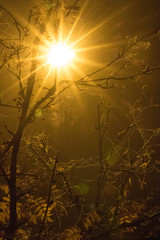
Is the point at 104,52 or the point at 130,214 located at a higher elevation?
the point at 104,52

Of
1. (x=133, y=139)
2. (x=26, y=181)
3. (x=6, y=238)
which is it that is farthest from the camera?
(x=133, y=139)

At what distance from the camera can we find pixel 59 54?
4648mm

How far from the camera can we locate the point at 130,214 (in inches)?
190

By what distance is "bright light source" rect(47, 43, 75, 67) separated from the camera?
4.25 metres

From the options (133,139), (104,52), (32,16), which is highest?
(104,52)

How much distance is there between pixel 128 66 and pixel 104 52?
20571 millimetres

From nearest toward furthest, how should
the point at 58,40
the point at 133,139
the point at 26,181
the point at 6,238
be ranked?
the point at 6,238, the point at 58,40, the point at 26,181, the point at 133,139

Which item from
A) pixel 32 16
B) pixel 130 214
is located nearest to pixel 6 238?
pixel 130 214

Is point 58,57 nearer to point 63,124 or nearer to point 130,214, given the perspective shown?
point 130,214

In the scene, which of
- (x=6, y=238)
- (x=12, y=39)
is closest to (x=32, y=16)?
(x=12, y=39)

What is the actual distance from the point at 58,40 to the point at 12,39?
82cm

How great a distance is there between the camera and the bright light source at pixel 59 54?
4245mm

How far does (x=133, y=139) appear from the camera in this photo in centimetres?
1848

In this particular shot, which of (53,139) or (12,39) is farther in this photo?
(53,139)
